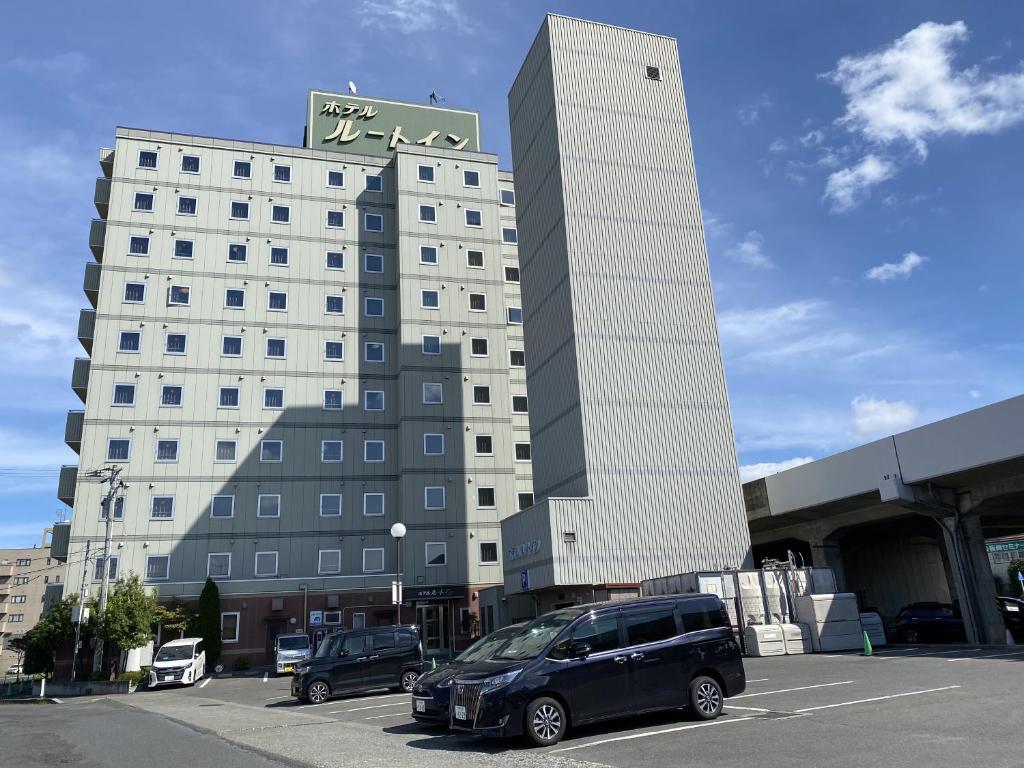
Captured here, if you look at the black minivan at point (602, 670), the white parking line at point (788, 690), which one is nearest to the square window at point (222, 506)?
the black minivan at point (602, 670)

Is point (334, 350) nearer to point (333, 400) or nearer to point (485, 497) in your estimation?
point (333, 400)

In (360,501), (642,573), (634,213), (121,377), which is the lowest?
(642,573)

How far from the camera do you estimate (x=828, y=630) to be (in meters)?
26.9

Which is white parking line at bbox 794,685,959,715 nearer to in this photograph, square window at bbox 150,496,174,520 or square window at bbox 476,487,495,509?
square window at bbox 476,487,495,509

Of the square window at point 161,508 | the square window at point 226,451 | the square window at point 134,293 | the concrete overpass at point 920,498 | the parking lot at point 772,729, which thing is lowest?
the parking lot at point 772,729

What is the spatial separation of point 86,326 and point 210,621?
19.8 m

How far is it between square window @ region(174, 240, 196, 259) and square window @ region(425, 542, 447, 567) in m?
24.2

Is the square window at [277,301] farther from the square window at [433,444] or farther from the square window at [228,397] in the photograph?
the square window at [433,444]

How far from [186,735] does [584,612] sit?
7.97m

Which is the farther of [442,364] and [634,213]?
[442,364]

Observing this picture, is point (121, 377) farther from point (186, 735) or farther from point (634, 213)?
point (186, 735)

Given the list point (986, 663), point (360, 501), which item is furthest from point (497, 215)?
point (986, 663)

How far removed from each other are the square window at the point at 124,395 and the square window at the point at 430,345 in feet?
58.6

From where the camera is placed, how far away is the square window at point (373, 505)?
4909cm
